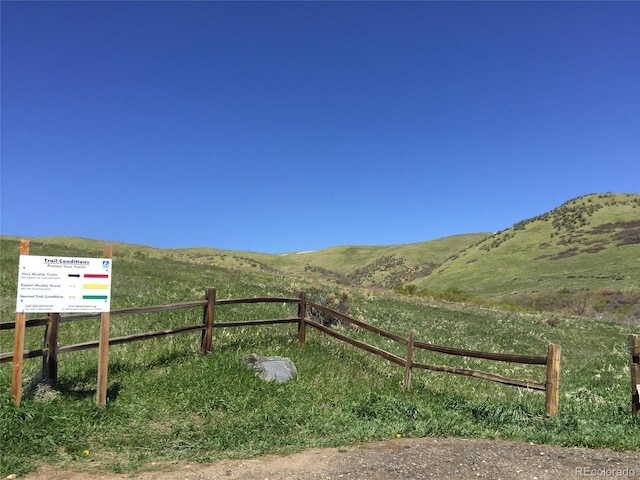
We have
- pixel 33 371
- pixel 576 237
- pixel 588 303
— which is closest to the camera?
pixel 33 371

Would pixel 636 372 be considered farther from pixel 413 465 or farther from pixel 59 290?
pixel 59 290

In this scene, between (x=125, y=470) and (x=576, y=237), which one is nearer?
(x=125, y=470)

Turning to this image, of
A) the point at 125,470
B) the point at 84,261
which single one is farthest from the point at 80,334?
the point at 125,470

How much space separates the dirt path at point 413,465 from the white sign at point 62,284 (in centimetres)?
262

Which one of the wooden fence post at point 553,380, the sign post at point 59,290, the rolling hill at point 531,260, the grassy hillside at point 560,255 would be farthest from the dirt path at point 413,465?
the grassy hillside at point 560,255

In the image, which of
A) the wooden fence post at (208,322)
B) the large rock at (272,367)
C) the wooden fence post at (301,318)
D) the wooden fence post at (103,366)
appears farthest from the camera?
the wooden fence post at (301,318)

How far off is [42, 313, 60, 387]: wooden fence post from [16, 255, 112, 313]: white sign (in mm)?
650

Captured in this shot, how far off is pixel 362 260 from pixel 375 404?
137533 mm

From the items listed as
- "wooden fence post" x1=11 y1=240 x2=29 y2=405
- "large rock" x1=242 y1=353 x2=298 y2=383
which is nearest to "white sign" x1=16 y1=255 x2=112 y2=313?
"wooden fence post" x1=11 y1=240 x2=29 y2=405

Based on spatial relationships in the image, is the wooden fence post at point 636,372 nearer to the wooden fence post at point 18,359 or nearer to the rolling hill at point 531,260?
the wooden fence post at point 18,359

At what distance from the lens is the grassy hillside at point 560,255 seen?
5697 cm

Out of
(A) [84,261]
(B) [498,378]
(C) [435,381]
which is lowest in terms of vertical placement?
(C) [435,381]

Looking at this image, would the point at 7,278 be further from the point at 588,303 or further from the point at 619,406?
the point at 588,303

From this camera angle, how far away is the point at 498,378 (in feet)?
30.6
